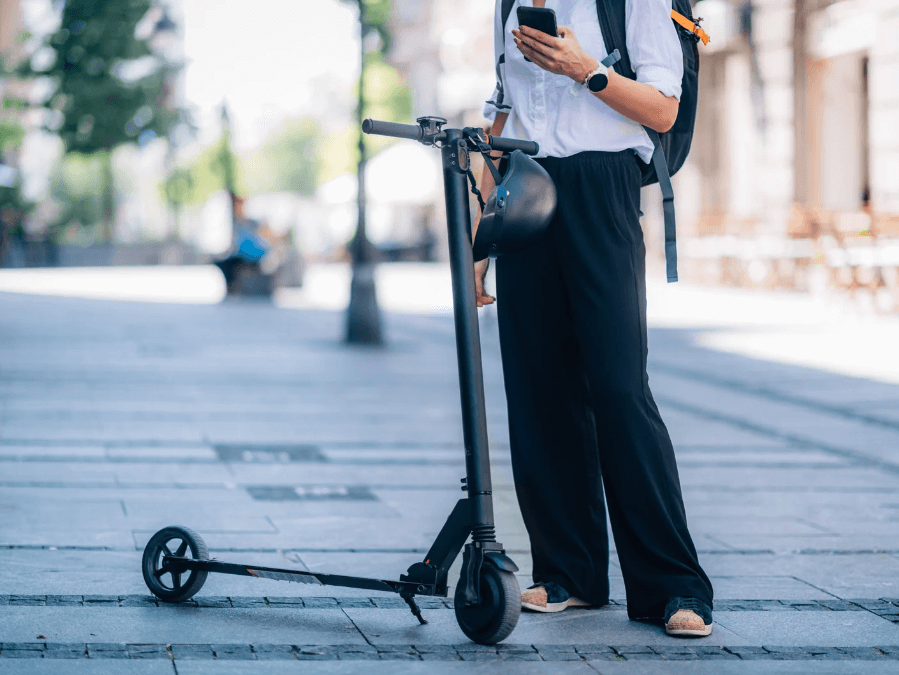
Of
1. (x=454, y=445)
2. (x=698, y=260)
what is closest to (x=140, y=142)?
(x=698, y=260)

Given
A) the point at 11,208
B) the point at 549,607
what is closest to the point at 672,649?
the point at 549,607

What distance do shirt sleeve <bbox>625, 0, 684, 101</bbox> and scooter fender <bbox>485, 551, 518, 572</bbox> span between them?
1.19 metres

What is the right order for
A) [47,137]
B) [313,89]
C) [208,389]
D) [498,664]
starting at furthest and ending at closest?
1. [313,89]
2. [47,137]
3. [208,389]
4. [498,664]

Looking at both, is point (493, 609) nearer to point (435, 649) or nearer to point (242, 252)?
point (435, 649)

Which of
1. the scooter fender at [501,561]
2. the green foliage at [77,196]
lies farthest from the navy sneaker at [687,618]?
the green foliage at [77,196]

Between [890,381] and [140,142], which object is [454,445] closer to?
[890,381]

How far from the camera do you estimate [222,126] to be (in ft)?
84.3

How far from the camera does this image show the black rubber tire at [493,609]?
316 centimetres

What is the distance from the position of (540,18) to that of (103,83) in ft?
108

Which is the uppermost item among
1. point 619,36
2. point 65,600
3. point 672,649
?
point 619,36

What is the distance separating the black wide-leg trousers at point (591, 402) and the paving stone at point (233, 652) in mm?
871

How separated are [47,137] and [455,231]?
34.4 m

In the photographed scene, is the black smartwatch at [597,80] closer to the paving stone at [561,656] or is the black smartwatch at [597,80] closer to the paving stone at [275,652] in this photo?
the paving stone at [561,656]

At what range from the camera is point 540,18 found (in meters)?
3.22
